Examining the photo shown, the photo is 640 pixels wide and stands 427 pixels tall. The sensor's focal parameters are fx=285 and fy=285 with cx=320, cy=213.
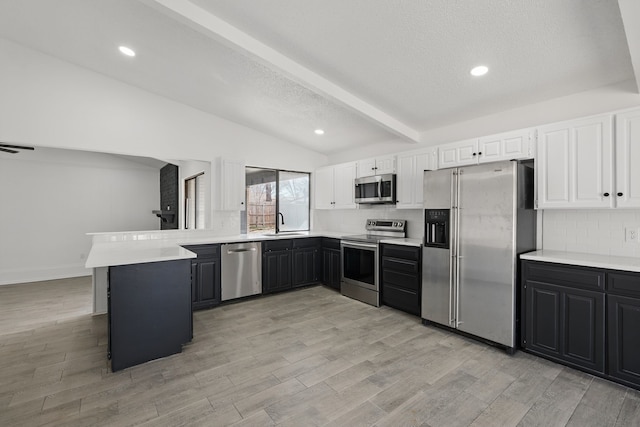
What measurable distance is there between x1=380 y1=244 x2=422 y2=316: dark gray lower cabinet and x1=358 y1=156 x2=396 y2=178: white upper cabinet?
1.23 m

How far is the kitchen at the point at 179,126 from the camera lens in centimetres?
278

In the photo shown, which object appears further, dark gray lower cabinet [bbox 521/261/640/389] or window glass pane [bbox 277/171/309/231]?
window glass pane [bbox 277/171/309/231]

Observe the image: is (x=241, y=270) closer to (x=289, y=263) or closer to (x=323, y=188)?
(x=289, y=263)

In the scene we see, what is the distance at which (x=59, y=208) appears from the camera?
4992 millimetres

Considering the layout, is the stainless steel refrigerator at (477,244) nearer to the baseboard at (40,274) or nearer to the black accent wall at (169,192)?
the black accent wall at (169,192)

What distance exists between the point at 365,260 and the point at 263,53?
2.94 meters

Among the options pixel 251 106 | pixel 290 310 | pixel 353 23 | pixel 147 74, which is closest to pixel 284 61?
pixel 353 23

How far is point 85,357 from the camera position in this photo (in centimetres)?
263

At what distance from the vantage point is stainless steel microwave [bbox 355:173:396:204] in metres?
4.27

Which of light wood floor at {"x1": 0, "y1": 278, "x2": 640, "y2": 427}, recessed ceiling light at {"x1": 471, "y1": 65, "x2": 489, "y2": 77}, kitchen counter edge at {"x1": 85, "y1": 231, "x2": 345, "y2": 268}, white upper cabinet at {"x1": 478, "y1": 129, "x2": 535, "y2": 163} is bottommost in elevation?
light wood floor at {"x1": 0, "y1": 278, "x2": 640, "y2": 427}

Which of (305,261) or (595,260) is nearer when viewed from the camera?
(595,260)

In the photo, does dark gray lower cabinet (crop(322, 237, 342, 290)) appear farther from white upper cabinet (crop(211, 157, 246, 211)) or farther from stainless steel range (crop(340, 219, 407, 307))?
white upper cabinet (crop(211, 157, 246, 211))

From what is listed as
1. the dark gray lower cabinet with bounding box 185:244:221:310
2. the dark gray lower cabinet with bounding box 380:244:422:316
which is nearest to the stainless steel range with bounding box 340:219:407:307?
the dark gray lower cabinet with bounding box 380:244:422:316

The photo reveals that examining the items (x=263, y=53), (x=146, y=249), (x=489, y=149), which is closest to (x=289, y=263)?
(x=146, y=249)
